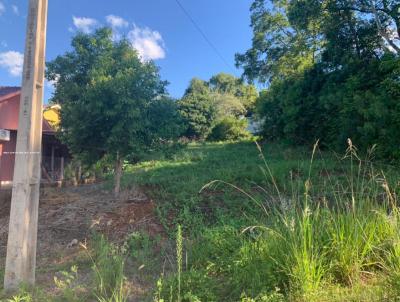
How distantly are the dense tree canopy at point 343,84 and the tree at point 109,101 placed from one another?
5.66 metres

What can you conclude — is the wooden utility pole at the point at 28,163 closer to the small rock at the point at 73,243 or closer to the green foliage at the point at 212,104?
the small rock at the point at 73,243

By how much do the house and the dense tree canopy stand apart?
8.97 m

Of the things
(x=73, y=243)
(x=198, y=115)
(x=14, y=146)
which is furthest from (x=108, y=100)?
(x=198, y=115)

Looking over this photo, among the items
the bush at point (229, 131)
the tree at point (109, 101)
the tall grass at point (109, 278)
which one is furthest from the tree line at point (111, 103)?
the bush at point (229, 131)

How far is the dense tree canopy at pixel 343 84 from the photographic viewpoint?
955 cm

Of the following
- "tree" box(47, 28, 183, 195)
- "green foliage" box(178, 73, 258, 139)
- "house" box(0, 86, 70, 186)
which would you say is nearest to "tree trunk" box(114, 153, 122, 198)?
"tree" box(47, 28, 183, 195)

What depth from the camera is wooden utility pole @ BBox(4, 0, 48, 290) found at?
11.2 feet

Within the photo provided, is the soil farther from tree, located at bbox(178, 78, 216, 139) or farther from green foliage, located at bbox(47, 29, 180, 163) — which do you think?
tree, located at bbox(178, 78, 216, 139)

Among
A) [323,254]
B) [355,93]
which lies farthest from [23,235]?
[355,93]

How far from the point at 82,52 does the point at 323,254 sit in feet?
22.1

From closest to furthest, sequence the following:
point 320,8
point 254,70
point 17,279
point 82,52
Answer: point 17,279 → point 82,52 → point 320,8 → point 254,70

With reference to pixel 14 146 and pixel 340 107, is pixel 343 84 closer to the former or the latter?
pixel 340 107

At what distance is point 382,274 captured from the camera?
2.93 m

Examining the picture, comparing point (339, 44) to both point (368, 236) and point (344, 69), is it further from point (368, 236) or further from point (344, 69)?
point (368, 236)
